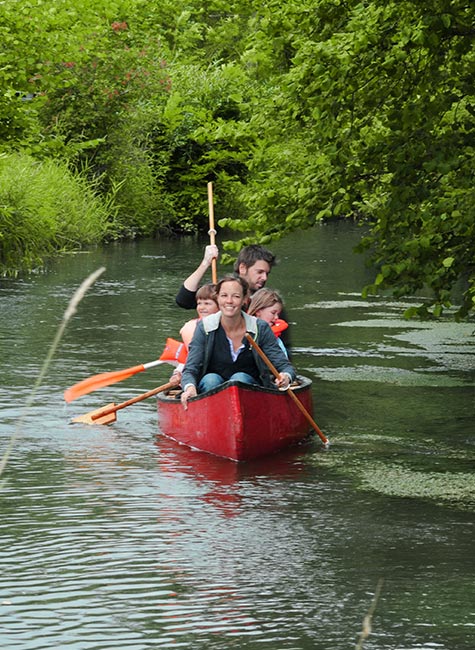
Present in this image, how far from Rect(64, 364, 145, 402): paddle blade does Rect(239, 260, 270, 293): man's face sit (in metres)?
1.50

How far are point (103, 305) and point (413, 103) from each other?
10.4 m

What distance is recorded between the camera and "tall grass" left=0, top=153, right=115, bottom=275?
87.1ft

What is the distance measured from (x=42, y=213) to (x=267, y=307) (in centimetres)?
1713

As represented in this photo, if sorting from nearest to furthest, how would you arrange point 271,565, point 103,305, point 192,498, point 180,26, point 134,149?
point 271,565
point 192,498
point 103,305
point 134,149
point 180,26

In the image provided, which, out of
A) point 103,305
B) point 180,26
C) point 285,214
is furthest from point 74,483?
point 180,26

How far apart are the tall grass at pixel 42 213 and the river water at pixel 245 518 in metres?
9.78

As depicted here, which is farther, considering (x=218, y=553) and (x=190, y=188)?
(x=190, y=188)

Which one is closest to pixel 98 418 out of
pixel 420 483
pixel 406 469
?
pixel 406 469

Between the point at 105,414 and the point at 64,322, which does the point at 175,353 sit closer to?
the point at 105,414

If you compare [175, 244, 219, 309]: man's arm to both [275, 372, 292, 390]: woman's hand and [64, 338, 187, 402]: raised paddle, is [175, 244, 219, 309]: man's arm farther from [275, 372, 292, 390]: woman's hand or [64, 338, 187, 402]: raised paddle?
[275, 372, 292, 390]: woman's hand

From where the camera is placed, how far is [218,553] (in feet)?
25.8

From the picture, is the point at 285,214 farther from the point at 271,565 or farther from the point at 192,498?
the point at 271,565

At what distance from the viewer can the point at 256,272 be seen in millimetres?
11664

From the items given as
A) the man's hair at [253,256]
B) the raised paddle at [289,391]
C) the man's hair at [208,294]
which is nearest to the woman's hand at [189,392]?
the raised paddle at [289,391]
